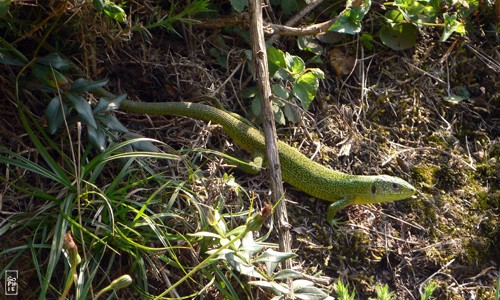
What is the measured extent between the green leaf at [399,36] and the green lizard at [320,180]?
1.13m

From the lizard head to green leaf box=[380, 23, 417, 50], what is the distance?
3.75 ft

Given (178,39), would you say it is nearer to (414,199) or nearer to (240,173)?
(240,173)

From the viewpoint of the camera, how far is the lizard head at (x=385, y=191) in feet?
14.1

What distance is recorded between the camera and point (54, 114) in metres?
3.42

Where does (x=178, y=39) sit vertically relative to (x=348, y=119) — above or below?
above

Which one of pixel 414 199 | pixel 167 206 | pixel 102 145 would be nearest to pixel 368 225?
pixel 414 199

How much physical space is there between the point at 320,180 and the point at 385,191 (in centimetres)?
39

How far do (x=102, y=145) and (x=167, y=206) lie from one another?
42 cm

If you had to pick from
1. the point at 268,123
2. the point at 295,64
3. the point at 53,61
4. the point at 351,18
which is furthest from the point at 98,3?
the point at 351,18

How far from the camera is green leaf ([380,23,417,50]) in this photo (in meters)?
5.04

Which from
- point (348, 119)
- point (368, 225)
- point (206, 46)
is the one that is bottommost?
point (368, 225)

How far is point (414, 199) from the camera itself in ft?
14.8

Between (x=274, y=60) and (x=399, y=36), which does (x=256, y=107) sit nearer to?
(x=274, y=60)

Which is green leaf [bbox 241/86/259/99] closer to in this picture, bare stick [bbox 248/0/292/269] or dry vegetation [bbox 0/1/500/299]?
dry vegetation [bbox 0/1/500/299]
